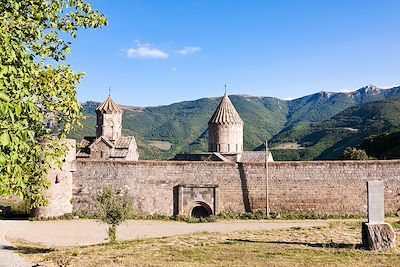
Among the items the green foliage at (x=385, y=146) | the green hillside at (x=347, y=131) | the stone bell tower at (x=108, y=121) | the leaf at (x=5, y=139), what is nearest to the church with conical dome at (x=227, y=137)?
the stone bell tower at (x=108, y=121)

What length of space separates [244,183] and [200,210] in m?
3.25

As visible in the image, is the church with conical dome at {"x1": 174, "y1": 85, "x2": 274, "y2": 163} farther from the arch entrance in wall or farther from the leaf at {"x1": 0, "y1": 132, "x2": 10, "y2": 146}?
the leaf at {"x1": 0, "y1": 132, "x2": 10, "y2": 146}

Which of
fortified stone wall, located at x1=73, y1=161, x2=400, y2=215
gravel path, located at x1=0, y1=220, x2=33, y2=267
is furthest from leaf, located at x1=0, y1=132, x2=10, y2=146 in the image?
fortified stone wall, located at x1=73, y1=161, x2=400, y2=215

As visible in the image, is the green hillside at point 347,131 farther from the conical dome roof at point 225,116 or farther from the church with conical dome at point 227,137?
the conical dome roof at point 225,116

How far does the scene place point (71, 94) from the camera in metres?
10.2

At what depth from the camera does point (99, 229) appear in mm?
21672

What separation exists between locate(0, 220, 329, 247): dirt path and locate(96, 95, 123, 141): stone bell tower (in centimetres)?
1669

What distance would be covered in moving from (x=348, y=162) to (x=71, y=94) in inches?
763

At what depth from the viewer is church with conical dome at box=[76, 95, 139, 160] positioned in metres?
38.1

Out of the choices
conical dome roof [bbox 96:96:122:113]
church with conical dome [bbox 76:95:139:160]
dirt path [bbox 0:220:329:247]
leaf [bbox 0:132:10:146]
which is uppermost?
conical dome roof [bbox 96:96:122:113]

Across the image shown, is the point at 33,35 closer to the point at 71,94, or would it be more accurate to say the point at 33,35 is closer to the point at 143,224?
the point at 71,94

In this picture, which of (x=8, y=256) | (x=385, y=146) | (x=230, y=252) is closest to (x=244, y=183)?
(x=230, y=252)

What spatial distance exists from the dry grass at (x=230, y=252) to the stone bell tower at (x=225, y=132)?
2251 centimetres

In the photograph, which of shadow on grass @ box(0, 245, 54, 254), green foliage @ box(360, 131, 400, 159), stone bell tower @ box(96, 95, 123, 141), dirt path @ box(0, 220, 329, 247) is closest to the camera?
shadow on grass @ box(0, 245, 54, 254)
